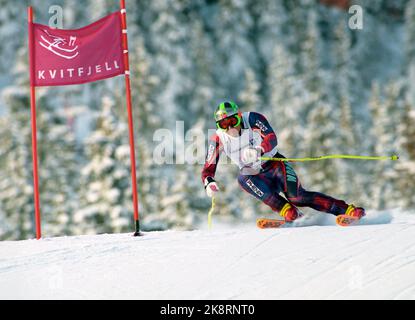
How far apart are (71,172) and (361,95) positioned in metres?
35.9

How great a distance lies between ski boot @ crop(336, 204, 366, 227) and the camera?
8.01m

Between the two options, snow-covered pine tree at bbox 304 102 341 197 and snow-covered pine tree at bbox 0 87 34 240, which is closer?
snow-covered pine tree at bbox 0 87 34 240

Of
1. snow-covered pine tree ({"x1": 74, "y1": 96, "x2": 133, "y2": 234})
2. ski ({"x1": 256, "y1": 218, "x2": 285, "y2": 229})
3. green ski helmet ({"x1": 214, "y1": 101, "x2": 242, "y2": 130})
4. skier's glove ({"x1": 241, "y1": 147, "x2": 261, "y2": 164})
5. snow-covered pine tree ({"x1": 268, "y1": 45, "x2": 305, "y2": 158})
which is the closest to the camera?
skier's glove ({"x1": 241, "y1": 147, "x2": 261, "y2": 164})

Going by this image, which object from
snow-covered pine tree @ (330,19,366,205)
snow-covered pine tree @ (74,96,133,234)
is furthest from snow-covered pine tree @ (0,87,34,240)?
snow-covered pine tree @ (330,19,366,205)

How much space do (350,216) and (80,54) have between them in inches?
197

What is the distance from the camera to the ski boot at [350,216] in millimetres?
8008

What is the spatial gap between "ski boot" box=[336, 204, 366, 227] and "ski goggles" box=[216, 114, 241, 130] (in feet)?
6.07

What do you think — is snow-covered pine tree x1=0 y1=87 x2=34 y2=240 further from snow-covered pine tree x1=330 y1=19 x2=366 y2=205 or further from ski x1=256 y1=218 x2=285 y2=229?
ski x1=256 y1=218 x2=285 y2=229

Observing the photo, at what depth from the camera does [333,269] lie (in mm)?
6113

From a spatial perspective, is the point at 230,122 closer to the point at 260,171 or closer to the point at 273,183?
the point at 260,171

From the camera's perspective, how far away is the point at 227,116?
825 cm

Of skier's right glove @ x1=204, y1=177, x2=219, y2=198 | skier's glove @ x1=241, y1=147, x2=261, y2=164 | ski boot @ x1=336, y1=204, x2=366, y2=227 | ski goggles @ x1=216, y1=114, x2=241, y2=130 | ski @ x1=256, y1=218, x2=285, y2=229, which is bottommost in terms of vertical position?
ski @ x1=256, y1=218, x2=285, y2=229

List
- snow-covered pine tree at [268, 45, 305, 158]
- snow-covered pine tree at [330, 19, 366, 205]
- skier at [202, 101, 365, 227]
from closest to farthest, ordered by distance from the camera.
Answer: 1. skier at [202, 101, 365, 227]
2. snow-covered pine tree at [330, 19, 366, 205]
3. snow-covered pine tree at [268, 45, 305, 158]
